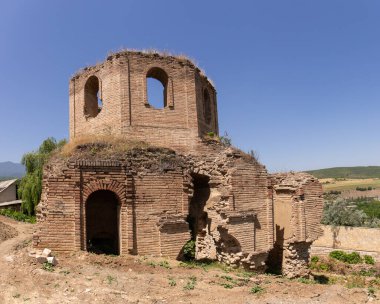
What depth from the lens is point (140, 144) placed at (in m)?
12.1

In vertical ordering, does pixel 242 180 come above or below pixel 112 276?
above

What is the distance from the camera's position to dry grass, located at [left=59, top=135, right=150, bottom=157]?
11.4 metres

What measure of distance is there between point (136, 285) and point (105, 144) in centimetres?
490

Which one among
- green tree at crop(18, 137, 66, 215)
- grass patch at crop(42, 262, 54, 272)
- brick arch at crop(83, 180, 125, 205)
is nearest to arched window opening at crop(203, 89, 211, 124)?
brick arch at crop(83, 180, 125, 205)

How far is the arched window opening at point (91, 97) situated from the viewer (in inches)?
555

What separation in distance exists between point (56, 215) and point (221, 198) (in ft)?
16.2

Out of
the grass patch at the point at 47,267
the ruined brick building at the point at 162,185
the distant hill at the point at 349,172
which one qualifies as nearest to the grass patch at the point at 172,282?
the ruined brick building at the point at 162,185

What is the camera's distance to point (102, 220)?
13.7 meters

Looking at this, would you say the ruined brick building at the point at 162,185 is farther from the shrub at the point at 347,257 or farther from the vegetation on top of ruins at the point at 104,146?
the shrub at the point at 347,257

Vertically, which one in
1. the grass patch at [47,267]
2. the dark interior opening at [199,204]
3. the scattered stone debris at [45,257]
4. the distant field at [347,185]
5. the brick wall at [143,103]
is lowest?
the distant field at [347,185]

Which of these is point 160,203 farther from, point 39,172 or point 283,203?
point 39,172

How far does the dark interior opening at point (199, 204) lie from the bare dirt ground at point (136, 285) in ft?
10.0

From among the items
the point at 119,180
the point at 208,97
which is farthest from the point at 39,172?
the point at 119,180

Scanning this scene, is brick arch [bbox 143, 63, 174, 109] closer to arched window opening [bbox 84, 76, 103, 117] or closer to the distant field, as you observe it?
arched window opening [bbox 84, 76, 103, 117]
